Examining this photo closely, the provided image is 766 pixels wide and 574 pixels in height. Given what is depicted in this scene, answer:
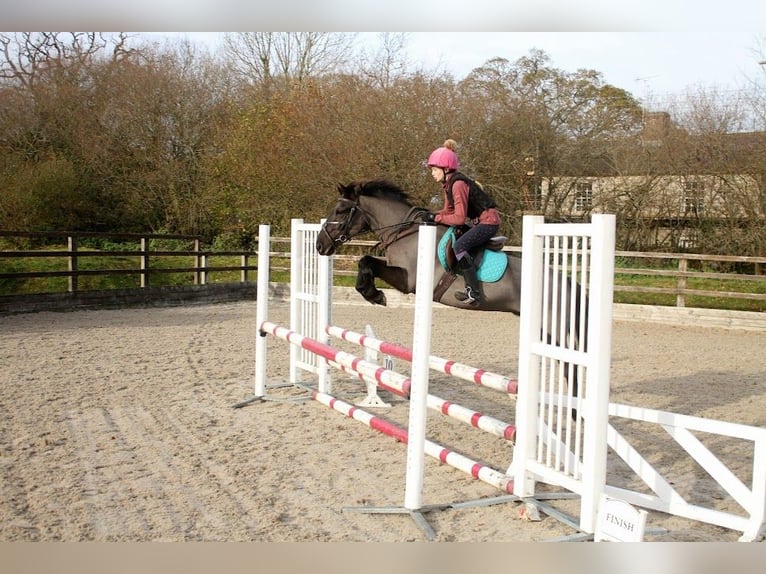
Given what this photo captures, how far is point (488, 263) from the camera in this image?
16.4 feet

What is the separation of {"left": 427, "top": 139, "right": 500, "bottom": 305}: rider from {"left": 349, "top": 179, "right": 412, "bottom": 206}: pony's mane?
0.67 m

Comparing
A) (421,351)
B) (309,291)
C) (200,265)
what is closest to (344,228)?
(309,291)

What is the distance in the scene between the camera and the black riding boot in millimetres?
4926

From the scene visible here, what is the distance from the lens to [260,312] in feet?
19.7

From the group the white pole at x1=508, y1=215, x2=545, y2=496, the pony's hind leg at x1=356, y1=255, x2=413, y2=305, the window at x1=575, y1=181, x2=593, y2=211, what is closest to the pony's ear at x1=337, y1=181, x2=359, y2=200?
the pony's hind leg at x1=356, y1=255, x2=413, y2=305

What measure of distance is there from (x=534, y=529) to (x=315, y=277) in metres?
3.33

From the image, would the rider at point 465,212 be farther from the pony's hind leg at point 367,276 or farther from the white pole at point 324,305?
the white pole at point 324,305

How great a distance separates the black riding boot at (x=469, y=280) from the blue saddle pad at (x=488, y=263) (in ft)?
0.20

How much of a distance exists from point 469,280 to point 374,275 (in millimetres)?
677

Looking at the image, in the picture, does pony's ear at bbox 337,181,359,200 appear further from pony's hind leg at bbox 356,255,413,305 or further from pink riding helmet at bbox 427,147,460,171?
pink riding helmet at bbox 427,147,460,171

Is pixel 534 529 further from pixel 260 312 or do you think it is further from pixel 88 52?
pixel 88 52

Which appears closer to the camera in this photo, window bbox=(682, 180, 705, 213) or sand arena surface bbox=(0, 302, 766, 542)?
sand arena surface bbox=(0, 302, 766, 542)

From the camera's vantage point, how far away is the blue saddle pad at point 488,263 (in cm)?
499

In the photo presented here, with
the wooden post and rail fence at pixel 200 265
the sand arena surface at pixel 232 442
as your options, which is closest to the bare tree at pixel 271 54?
the wooden post and rail fence at pixel 200 265
